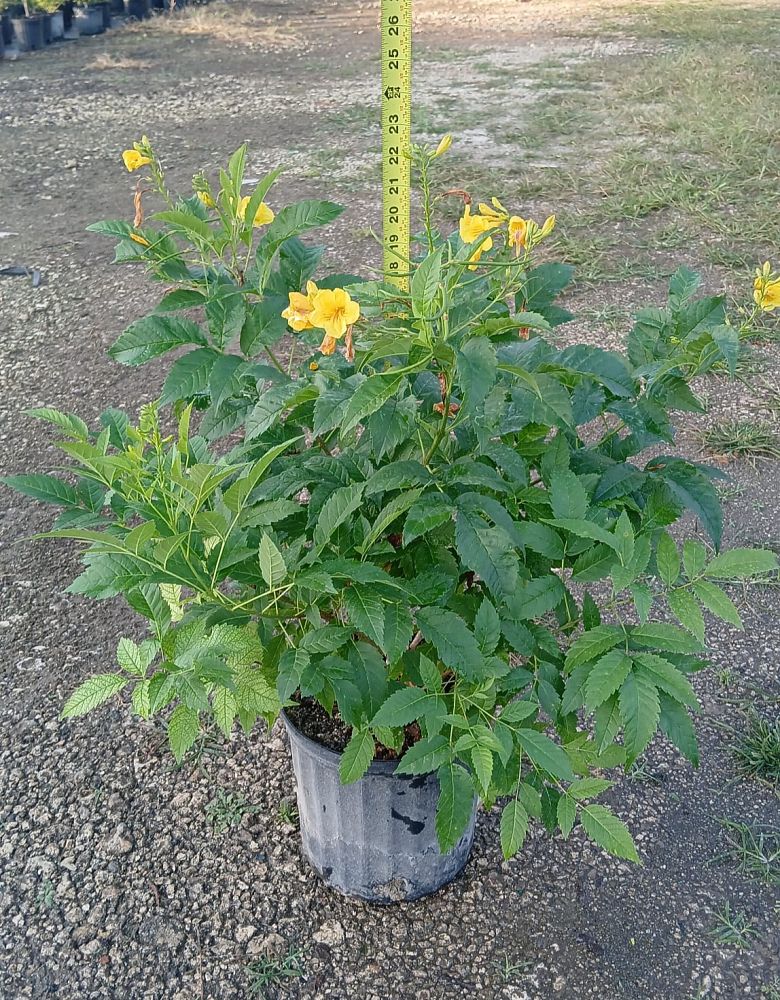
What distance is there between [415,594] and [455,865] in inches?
33.7

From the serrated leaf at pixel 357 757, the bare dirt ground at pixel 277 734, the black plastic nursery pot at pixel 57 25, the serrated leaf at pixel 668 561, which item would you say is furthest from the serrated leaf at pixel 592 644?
the black plastic nursery pot at pixel 57 25

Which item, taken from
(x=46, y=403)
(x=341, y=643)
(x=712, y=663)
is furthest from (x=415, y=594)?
(x=46, y=403)

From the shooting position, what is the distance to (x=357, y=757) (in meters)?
1.47

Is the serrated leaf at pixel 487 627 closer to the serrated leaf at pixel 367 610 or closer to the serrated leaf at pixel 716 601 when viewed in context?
the serrated leaf at pixel 367 610

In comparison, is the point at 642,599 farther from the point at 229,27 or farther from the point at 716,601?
the point at 229,27

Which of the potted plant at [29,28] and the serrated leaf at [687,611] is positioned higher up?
the potted plant at [29,28]

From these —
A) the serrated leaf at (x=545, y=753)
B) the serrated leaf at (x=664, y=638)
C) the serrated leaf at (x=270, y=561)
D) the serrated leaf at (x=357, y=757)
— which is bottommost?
the serrated leaf at (x=357, y=757)

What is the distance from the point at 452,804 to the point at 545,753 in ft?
0.51

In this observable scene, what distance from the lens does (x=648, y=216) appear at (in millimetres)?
5059

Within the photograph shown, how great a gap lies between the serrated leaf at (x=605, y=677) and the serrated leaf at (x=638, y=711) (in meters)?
0.02

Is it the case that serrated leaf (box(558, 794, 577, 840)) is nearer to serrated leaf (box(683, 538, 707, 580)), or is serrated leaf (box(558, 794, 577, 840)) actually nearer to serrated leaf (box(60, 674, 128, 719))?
serrated leaf (box(683, 538, 707, 580))

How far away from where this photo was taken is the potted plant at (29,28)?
10.1 meters

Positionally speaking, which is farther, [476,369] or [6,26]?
[6,26]

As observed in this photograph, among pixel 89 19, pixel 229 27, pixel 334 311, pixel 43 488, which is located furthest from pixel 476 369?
pixel 89 19
